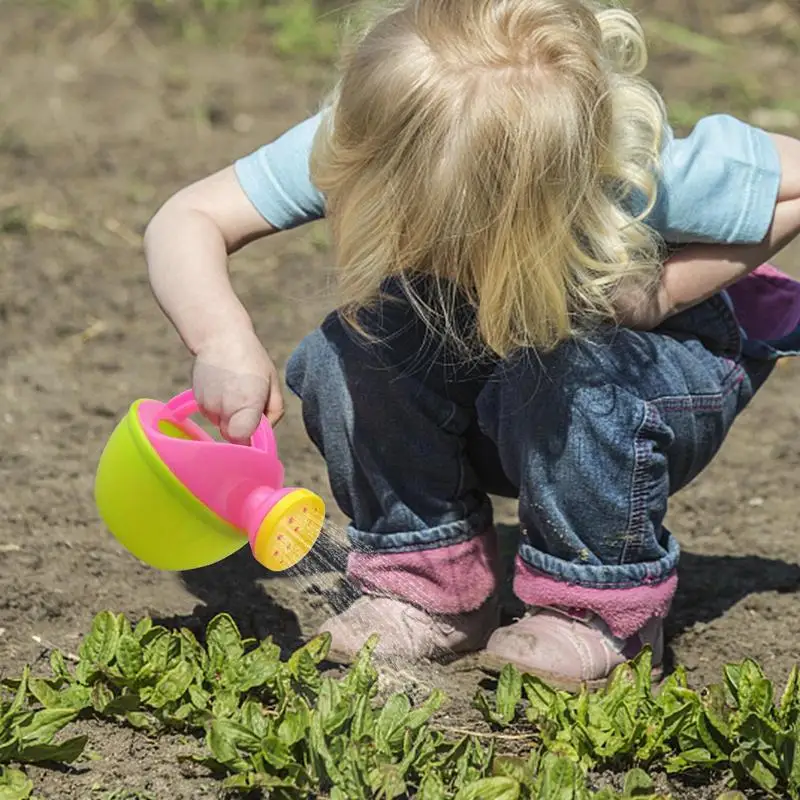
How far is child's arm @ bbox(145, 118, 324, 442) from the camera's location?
189 cm

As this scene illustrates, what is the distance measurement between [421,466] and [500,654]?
0.28 metres

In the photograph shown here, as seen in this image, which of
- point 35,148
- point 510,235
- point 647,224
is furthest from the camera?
point 35,148

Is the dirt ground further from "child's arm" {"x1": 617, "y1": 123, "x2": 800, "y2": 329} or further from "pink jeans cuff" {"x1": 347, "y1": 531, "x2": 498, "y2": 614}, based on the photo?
"child's arm" {"x1": 617, "y1": 123, "x2": 800, "y2": 329}

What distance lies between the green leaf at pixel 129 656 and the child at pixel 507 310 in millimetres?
286

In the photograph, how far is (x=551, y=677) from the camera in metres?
2.02

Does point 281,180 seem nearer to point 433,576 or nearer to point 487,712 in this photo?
point 433,576

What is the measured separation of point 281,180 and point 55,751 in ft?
2.72

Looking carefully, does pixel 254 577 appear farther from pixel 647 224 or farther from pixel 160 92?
pixel 160 92

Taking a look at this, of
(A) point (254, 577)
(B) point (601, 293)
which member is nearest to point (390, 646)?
(A) point (254, 577)

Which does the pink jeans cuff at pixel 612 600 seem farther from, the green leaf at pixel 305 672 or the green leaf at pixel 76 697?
the green leaf at pixel 76 697

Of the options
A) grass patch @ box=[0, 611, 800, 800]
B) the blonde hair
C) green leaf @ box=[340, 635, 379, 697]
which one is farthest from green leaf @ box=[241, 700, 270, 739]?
the blonde hair

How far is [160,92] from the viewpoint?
4.55 meters

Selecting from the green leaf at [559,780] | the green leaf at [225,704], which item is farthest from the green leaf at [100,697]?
the green leaf at [559,780]

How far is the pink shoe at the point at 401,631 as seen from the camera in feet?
6.79
